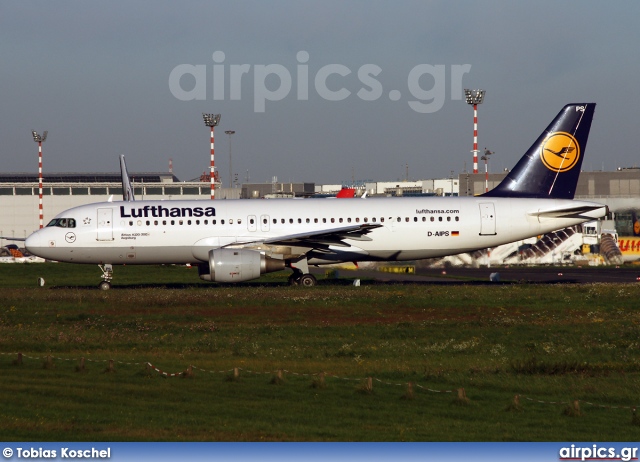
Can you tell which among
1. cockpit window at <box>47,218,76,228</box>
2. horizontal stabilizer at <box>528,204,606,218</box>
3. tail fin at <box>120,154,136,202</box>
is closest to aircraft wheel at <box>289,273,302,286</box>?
cockpit window at <box>47,218,76,228</box>

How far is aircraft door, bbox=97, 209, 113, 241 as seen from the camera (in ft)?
129

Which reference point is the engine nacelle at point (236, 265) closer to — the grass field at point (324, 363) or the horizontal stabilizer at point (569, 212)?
the grass field at point (324, 363)

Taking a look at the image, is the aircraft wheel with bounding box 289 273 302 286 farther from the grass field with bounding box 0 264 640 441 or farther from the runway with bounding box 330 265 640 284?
the runway with bounding box 330 265 640 284

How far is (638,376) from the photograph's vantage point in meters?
Result: 19.4

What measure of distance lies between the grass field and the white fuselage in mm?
2281

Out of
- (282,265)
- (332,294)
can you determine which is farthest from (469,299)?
(282,265)

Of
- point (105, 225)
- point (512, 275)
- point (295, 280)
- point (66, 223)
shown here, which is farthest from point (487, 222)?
point (66, 223)

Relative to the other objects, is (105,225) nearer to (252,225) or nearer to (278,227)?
(252,225)

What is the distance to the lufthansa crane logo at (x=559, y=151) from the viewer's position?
41.2 meters

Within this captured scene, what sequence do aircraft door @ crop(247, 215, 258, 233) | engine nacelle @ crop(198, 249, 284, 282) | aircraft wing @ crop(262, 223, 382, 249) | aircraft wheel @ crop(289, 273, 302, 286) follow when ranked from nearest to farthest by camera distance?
engine nacelle @ crop(198, 249, 284, 282) → aircraft wing @ crop(262, 223, 382, 249) → aircraft door @ crop(247, 215, 258, 233) → aircraft wheel @ crop(289, 273, 302, 286)

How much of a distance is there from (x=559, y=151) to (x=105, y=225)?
69.7ft

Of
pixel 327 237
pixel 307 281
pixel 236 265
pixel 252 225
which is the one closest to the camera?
pixel 236 265

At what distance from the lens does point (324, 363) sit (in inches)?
837

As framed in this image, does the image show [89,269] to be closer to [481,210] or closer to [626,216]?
[481,210]
